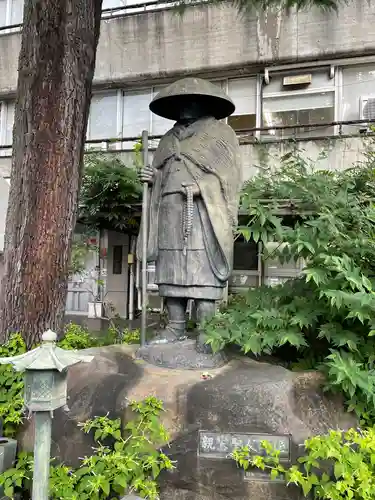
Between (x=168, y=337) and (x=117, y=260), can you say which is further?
(x=117, y=260)

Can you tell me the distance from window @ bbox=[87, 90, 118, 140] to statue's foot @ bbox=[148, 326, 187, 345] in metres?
8.14

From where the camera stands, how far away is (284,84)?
986cm

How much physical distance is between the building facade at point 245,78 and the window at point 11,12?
0.52 metres

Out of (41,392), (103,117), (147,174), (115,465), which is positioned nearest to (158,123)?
(103,117)

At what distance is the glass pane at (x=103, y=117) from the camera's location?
37.0 feet

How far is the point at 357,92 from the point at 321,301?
7556mm

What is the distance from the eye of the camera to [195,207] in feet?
13.2

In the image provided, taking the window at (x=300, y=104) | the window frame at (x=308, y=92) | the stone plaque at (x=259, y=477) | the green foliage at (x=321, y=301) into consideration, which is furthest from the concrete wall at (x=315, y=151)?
the stone plaque at (x=259, y=477)

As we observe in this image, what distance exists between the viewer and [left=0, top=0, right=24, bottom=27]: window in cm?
1199

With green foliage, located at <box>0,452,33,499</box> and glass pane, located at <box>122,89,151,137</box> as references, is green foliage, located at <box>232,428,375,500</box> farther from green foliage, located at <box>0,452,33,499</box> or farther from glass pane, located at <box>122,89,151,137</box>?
glass pane, located at <box>122,89,151,137</box>

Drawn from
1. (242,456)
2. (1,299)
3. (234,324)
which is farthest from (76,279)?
(242,456)

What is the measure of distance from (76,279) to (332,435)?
30.5 ft

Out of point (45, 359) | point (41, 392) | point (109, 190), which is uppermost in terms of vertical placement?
point (109, 190)

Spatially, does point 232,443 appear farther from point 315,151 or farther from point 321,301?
point 315,151
